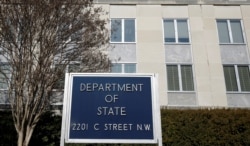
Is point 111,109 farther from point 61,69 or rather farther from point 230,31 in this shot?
point 230,31

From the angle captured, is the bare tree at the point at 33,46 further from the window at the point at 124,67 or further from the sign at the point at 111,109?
the sign at the point at 111,109

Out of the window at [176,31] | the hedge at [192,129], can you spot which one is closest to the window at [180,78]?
the window at [176,31]

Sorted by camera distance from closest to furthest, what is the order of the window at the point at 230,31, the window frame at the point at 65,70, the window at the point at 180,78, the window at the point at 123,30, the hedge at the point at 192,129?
the window frame at the point at 65,70
the hedge at the point at 192,129
the window at the point at 180,78
the window at the point at 123,30
the window at the point at 230,31

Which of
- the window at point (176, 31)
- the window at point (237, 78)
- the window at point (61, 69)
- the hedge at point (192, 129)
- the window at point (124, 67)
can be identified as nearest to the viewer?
the window at point (61, 69)

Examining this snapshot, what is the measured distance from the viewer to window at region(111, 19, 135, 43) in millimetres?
18841

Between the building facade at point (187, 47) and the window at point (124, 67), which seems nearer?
the building facade at point (187, 47)

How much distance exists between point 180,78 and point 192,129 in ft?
15.9

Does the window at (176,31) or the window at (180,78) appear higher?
the window at (176,31)

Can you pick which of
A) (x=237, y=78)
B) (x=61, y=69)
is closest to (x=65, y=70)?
(x=61, y=69)

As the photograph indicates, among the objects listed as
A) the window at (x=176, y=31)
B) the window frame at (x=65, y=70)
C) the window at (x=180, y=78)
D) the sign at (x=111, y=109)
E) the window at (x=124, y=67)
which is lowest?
the sign at (x=111, y=109)

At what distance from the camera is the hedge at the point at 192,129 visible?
13477 millimetres

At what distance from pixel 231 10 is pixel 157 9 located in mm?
5549

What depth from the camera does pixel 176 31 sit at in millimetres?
19266

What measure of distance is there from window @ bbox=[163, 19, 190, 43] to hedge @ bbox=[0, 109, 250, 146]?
20.9ft
